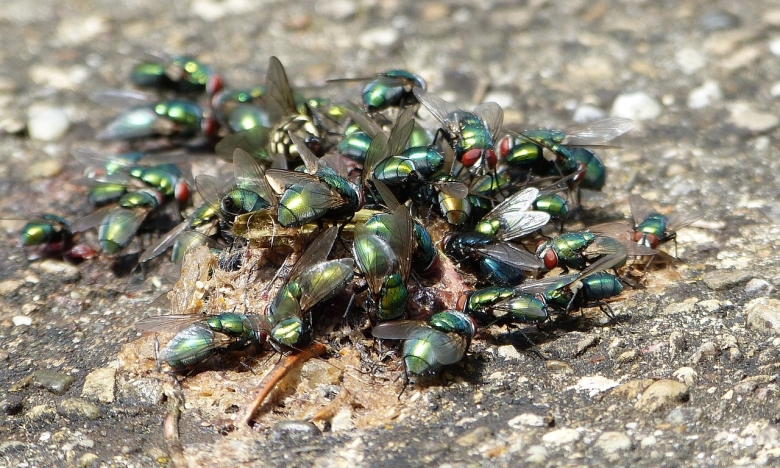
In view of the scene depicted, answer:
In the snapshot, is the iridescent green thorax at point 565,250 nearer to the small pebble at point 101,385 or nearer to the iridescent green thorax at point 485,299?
the iridescent green thorax at point 485,299

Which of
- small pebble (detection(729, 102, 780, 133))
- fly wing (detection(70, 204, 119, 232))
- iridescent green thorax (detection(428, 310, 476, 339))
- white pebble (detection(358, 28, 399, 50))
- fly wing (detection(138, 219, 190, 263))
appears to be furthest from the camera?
white pebble (detection(358, 28, 399, 50))

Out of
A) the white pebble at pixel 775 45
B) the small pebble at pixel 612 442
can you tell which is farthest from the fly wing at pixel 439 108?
the white pebble at pixel 775 45

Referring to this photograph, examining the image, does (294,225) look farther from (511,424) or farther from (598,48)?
(598,48)

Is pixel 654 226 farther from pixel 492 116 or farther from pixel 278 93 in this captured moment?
pixel 278 93

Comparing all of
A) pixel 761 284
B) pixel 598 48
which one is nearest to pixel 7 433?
pixel 761 284

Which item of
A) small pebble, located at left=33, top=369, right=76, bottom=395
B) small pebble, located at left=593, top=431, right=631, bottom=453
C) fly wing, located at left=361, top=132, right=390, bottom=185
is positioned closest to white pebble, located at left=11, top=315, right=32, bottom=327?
small pebble, located at left=33, top=369, right=76, bottom=395

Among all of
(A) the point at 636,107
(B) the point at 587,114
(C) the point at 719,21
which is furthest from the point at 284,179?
(C) the point at 719,21

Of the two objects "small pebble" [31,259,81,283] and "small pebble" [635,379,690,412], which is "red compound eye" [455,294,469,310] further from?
"small pebble" [31,259,81,283]
